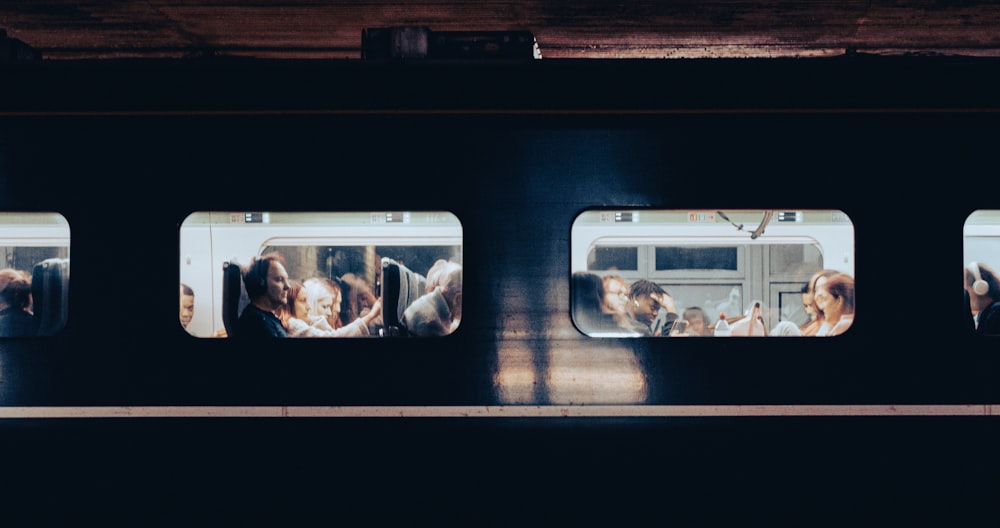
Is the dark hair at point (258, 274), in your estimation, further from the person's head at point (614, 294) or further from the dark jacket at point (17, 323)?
the person's head at point (614, 294)

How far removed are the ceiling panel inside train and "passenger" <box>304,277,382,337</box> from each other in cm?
171

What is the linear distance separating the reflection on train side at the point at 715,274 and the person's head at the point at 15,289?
201 centimetres

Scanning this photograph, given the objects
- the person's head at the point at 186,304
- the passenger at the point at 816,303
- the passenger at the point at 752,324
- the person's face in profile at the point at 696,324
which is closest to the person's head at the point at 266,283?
the person's head at the point at 186,304

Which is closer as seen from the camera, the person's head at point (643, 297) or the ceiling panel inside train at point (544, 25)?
the person's head at point (643, 297)

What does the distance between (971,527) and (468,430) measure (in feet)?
6.03

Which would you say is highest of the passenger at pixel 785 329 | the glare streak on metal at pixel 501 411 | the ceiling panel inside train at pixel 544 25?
the ceiling panel inside train at pixel 544 25

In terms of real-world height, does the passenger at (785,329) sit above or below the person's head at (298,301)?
below

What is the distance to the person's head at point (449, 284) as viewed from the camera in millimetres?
3016

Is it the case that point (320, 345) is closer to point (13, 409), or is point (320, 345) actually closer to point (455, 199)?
point (455, 199)

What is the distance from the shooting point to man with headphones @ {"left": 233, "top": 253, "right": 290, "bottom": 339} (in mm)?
3029

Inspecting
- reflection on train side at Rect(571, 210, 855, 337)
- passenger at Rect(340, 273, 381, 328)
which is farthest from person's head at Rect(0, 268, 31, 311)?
reflection on train side at Rect(571, 210, 855, 337)

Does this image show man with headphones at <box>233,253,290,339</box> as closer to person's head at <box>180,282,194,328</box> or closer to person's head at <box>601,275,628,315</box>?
person's head at <box>180,282,194,328</box>

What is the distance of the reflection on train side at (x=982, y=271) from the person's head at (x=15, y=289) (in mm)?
3410

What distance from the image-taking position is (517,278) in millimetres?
2973
